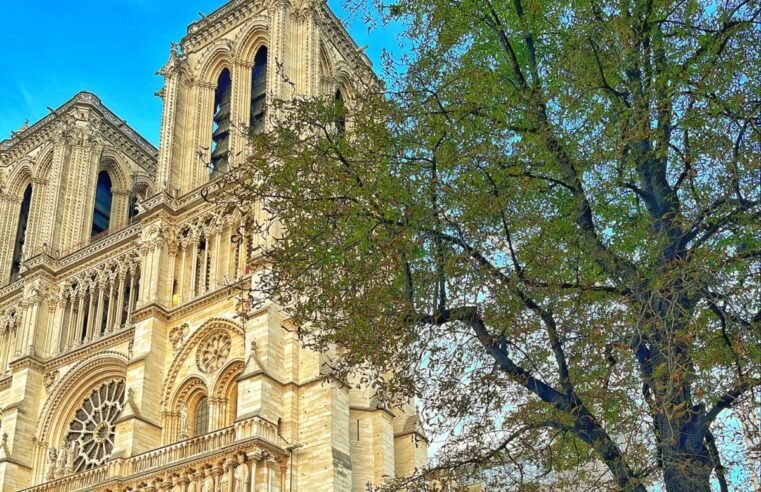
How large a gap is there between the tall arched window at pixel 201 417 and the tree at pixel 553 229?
13831 millimetres

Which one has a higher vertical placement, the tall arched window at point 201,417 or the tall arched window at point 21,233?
the tall arched window at point 21,233

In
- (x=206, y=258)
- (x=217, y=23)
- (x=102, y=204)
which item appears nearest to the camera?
(x=206, y=258)

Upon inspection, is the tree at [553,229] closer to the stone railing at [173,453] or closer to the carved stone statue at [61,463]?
the stone railing at [173,453]

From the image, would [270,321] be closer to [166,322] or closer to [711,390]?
[166,322]

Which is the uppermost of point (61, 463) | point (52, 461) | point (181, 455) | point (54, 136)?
point (54, 136)

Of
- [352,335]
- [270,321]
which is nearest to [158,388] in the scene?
[270,321]

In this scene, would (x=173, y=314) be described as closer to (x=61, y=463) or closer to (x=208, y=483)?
(x=61, y=463)

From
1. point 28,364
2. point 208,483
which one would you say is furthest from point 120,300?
point 208,483

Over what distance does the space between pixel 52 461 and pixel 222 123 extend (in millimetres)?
11939

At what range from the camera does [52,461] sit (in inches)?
1013

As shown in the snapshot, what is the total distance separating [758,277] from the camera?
24.9 feet

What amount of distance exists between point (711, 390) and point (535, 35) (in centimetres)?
440

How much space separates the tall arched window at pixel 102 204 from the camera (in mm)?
34188

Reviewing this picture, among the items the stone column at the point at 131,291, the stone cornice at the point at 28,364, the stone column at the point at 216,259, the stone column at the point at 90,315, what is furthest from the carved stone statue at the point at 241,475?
the stone cornice at the point at 28,364
